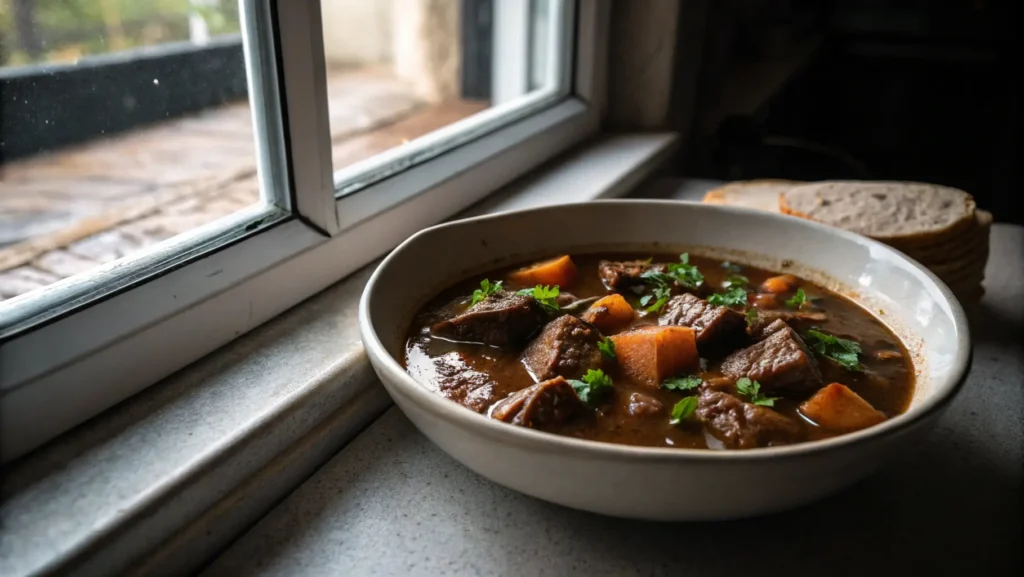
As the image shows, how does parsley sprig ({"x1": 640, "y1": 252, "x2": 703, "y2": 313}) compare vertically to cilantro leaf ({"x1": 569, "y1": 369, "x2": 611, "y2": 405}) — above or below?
below

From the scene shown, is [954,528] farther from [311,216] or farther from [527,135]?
[527,135]

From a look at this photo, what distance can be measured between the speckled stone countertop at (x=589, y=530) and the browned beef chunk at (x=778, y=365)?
145mm

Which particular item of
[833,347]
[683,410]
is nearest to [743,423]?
[683,410]

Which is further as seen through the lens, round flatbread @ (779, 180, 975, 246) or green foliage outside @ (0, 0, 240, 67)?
round flatbread @ (779, 180, 975, 246)

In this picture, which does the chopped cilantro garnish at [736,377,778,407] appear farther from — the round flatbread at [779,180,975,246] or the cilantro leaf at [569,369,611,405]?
the round flatbread at [779,180,975,246]

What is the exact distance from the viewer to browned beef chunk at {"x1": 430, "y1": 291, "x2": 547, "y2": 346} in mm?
Answer: 1032

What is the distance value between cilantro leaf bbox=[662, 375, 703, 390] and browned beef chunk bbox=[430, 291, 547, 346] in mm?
196

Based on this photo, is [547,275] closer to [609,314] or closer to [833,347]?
[609,314]

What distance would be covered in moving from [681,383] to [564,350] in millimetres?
146

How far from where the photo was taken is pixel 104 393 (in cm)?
88

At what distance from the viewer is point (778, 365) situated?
95cm

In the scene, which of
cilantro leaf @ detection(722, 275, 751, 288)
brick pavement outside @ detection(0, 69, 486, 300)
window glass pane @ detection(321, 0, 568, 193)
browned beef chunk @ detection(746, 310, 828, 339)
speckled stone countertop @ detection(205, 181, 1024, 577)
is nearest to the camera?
speckled stone countertop @ detection(205, 181, 1024, 577)

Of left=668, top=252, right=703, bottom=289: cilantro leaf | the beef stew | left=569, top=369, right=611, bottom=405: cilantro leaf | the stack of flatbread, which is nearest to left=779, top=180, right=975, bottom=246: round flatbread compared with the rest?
the stack of flatbread

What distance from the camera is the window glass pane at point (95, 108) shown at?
3.25 feet
